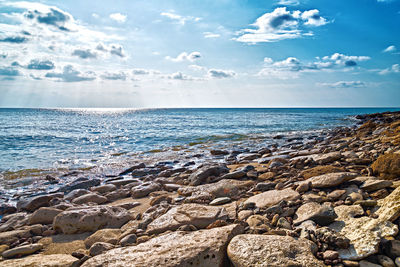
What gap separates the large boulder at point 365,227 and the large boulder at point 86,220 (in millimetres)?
4042

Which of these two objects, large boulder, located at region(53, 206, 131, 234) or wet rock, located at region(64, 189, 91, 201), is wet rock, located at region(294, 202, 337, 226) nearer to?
large boulder, located at region(53, 206, 131, 234)

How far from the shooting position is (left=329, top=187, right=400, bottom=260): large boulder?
278 centimetres

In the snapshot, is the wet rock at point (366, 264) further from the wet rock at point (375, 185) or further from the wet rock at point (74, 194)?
the wet rock at point (74, 194)

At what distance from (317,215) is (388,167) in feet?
8.49

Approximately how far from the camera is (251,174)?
25.2ft

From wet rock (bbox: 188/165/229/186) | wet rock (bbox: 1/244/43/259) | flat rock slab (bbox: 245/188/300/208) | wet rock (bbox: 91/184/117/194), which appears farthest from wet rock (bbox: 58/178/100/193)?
flat rock slab (bbox: 245/188/300/208)

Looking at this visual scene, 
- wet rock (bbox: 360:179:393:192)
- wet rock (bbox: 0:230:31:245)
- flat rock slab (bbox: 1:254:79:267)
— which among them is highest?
wet rock (bbox: 360:179:393:192)

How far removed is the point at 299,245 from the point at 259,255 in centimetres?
53

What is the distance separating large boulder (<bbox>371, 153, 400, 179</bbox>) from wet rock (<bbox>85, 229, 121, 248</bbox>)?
17.7 ft

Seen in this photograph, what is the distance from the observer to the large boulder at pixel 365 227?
278cm

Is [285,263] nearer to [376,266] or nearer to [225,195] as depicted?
[376,266]

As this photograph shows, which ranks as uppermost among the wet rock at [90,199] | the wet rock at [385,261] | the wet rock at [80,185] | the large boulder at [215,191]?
the wet rock at [385,261]

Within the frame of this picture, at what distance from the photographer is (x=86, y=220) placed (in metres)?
4.82

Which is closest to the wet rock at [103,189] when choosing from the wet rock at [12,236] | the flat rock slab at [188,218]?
the wet rock at [12,236]
